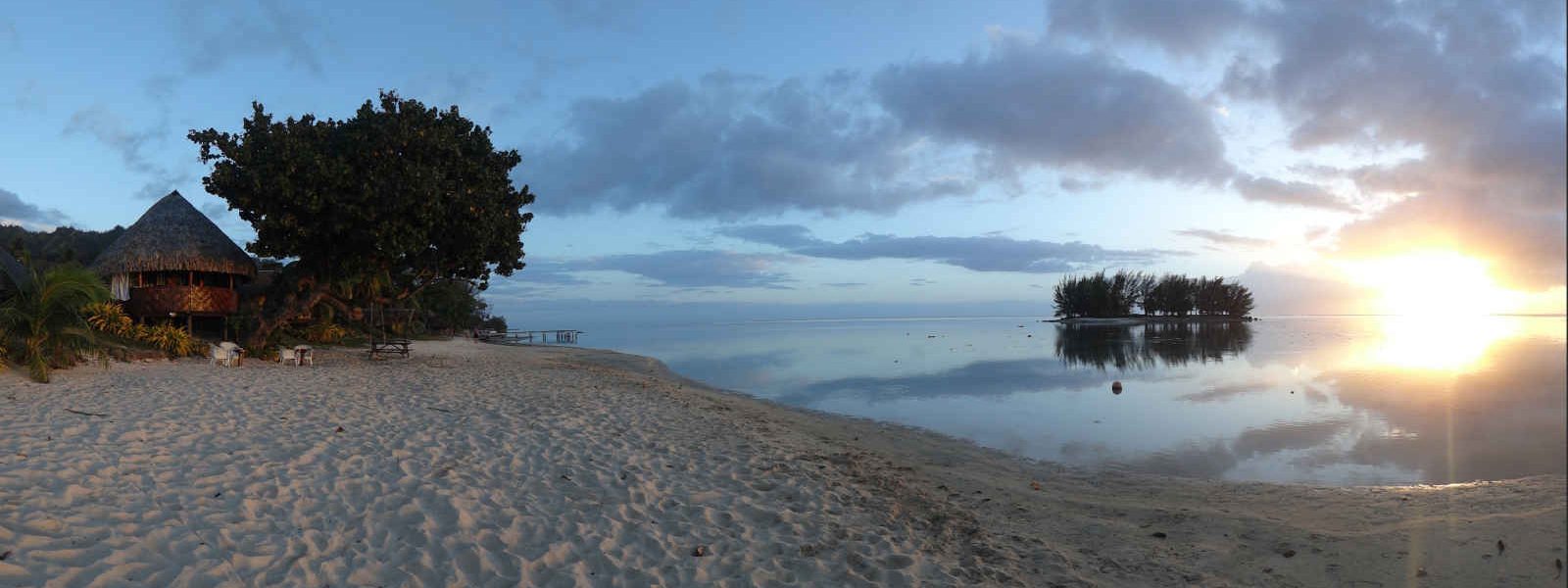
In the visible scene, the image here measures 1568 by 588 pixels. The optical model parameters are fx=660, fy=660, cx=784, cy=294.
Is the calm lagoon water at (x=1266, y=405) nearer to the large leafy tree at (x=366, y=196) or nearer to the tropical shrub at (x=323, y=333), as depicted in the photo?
the large leafy tree at (x=366, y=196)

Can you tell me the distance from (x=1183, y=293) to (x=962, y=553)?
91.3 metres

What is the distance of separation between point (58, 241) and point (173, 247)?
19.3 metres

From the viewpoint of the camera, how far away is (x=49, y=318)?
1046 centimetres

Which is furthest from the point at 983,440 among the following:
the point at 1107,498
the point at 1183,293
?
the point at 1183,293

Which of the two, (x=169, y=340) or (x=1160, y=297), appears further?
(x=1160, y=297)

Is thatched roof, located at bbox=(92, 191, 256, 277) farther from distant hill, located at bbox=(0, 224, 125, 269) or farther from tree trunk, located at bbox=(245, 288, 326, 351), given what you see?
distant hill, located at bbox=(0, 224, 125, 269)

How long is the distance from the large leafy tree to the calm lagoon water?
30.9 feet

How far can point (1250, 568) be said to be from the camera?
16.5 ft

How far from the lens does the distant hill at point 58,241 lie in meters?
23.9

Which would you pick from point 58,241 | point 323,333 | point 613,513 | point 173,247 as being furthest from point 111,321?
point 58,241

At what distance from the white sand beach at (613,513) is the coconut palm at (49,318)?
2.09 m

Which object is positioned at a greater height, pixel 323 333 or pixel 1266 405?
pixel 323 333

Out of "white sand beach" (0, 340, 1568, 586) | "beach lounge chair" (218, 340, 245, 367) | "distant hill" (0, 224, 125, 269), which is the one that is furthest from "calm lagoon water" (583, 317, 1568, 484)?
"distant hill" (0, 224, 125, 269)

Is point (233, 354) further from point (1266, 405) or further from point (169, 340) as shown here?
point (1266, 405)
